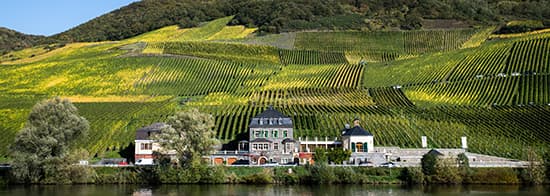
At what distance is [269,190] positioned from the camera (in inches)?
2430

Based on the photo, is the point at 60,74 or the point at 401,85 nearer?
the point at 401,85

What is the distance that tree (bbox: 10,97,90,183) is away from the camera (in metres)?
68.3

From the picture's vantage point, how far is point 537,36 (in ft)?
481

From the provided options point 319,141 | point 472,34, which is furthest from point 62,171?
point 472,34

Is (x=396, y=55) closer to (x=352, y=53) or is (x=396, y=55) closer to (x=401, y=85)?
(x=352, y=53)

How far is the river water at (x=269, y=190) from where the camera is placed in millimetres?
58594

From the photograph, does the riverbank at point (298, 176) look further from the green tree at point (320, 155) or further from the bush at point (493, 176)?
the green tree at point (320, 155)

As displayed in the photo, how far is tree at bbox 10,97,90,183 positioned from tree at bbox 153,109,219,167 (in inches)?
391

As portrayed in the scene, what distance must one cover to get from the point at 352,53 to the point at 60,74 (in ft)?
235

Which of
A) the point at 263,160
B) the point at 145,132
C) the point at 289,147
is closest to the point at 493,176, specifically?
the point at 289,147

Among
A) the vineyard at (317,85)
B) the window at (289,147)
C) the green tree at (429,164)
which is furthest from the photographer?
the vineyard at (317,85)

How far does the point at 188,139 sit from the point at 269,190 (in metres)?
13.5

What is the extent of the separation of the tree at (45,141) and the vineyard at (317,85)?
1223 cm

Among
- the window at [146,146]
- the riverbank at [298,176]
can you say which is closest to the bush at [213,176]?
the riverbank at [298,176]
